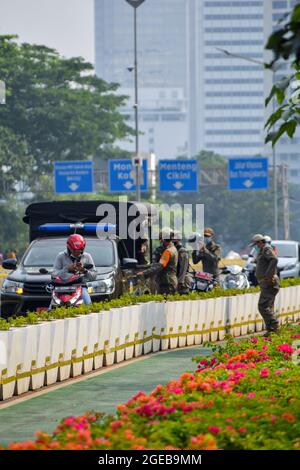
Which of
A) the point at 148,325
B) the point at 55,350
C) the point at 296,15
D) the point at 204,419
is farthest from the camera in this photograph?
the point at 148,325

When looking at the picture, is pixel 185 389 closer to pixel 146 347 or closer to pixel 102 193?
pixel 146 347

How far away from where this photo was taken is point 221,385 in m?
10.5

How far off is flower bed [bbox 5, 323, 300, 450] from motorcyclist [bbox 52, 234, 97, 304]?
7375 millimetres

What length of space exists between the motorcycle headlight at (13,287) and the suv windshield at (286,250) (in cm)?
2759

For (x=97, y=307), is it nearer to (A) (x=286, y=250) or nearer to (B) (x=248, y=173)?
(A) (x=286, y=250)

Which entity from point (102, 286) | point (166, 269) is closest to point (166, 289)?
point (166, 269)

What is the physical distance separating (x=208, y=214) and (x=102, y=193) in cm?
4750

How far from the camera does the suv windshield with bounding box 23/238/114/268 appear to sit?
23281mm

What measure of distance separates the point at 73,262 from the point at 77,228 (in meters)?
4.93

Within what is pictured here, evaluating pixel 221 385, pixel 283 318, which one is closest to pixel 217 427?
pixel 221 385

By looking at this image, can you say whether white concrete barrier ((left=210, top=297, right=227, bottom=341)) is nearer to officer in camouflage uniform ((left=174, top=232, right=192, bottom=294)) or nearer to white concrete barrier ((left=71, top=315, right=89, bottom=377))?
officer in camouflage uniform ((left=174, top=232, right=192, bottom=294))

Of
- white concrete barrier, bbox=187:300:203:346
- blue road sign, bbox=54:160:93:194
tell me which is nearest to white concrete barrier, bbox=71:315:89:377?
white concrete barrier, bbox=187:300:203:346

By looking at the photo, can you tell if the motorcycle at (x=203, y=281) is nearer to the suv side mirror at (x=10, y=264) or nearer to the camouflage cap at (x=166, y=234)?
the camouflage cap at (x=166, y=234)

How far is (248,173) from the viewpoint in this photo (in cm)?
7106
